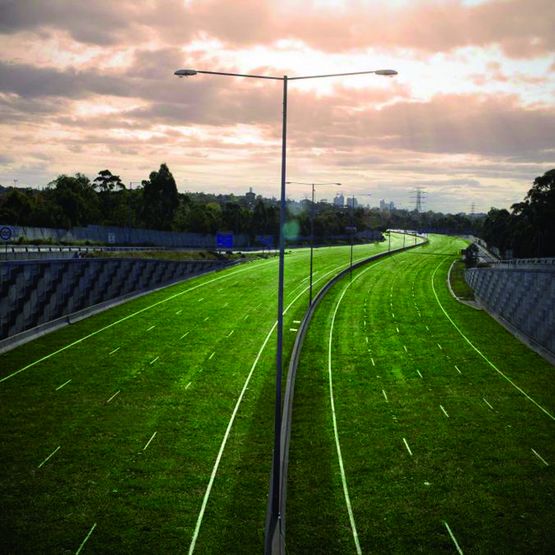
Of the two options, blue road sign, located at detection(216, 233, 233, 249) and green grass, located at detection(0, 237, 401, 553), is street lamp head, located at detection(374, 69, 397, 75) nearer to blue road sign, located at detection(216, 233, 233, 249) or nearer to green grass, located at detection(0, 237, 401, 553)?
green grass, located at detection(0, 237, 401, 553)

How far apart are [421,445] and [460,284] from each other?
6553 centimetres

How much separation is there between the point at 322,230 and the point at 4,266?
145 m

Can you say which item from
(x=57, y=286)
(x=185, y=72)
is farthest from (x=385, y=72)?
(x=57, y=286)

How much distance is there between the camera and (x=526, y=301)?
57.3 m

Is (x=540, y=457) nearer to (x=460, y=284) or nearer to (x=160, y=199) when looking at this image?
(x=460, y=284)

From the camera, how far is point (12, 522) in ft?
77.4

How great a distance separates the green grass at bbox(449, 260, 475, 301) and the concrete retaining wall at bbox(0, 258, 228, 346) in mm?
44399

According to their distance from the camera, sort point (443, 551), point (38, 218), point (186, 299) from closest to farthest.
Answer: point (443, 551)
point (186, 299)
point (38, 218)

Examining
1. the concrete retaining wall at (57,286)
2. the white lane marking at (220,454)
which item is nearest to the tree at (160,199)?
the concrete retaining wall at (57,286)

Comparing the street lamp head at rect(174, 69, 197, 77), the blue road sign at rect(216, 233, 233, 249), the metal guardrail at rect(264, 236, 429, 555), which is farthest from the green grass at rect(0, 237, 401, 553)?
the blue road sign at rect(216, 233, 233, 249)

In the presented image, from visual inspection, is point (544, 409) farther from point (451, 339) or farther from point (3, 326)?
point (3, 326)

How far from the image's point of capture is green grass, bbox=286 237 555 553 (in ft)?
79.5

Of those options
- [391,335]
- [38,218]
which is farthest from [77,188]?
[391,335]

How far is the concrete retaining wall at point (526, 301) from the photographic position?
5044cm
